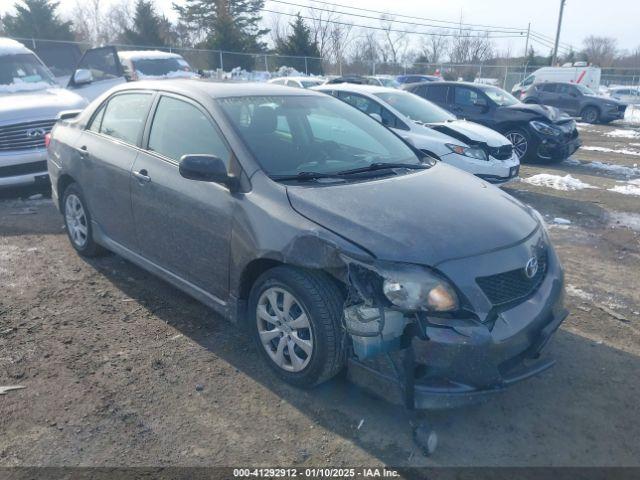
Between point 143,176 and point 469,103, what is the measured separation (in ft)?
32.3

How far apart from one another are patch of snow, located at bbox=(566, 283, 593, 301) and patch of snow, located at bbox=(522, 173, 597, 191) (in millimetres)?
4632

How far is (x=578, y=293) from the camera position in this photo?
4.77 meters

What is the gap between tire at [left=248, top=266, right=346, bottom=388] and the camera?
298 cm

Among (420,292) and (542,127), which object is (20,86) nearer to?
(420,292)

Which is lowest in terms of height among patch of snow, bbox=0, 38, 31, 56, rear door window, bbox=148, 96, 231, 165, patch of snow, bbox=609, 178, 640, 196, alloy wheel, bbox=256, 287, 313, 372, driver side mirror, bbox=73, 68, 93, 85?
patch of snow, bbox=609, 178, 640, 196

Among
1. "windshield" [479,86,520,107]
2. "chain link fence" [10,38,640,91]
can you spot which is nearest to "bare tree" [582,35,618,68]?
"chain link fence" [10,38,640,91]

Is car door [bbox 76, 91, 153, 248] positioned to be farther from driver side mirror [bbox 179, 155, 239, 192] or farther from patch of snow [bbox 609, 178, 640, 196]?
patch of snow [bbox 609, 178, 640, 196]

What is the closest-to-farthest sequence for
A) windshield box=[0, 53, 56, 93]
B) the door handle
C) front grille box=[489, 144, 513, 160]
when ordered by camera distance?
the door handle < front grille box=[489, 144, 513, 160] < windshield box=[0, 53, 56, 93]

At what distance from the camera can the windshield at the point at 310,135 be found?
366 centimetres

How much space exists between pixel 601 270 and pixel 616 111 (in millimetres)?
18450

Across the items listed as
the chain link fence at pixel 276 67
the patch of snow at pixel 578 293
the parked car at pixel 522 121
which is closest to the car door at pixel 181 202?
the patch of snow at pixel 578 293

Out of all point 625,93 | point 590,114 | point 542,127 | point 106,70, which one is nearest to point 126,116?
point 106,70

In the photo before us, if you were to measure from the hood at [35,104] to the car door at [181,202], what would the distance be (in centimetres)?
404

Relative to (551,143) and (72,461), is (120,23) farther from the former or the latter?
(72,461)
